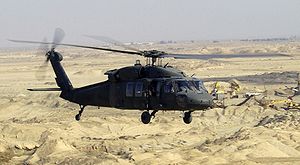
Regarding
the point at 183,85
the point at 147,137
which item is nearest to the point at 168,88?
the point at 183,85

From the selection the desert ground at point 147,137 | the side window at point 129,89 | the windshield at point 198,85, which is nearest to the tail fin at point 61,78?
the side window at point 129,89

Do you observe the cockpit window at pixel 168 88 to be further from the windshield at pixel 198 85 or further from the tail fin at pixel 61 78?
the tail fin at pixel 61 78

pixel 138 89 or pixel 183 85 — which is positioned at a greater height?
pixel 183 85

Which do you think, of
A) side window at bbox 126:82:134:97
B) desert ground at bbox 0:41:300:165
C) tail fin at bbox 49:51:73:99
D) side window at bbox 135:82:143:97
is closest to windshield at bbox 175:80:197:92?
side window at bbox 135:82:143:97

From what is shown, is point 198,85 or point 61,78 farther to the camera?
point 61,78

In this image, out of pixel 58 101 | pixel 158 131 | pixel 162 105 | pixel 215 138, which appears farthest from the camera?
pixel 58 101

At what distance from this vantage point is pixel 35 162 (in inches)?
968

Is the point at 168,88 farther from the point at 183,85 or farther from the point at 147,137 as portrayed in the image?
the point at 147,137

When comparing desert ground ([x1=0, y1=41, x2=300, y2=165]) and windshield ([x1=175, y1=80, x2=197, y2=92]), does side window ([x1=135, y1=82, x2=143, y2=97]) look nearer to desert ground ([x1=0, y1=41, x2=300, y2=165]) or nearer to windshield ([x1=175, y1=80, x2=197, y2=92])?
windshield ([x1=175, y1=80, x2=197, y2=92])

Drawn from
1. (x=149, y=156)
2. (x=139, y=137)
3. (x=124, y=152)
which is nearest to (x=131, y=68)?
Answer: (x=149, y=156)

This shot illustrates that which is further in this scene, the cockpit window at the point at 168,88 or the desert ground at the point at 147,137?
the desert ground at the point at 147,137

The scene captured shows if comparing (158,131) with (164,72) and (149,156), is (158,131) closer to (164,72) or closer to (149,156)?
(149,156)

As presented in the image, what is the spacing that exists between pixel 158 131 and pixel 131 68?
53.3 feet

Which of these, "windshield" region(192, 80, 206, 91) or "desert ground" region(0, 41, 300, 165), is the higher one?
"windshield" region(192, 80, 206, 91)
